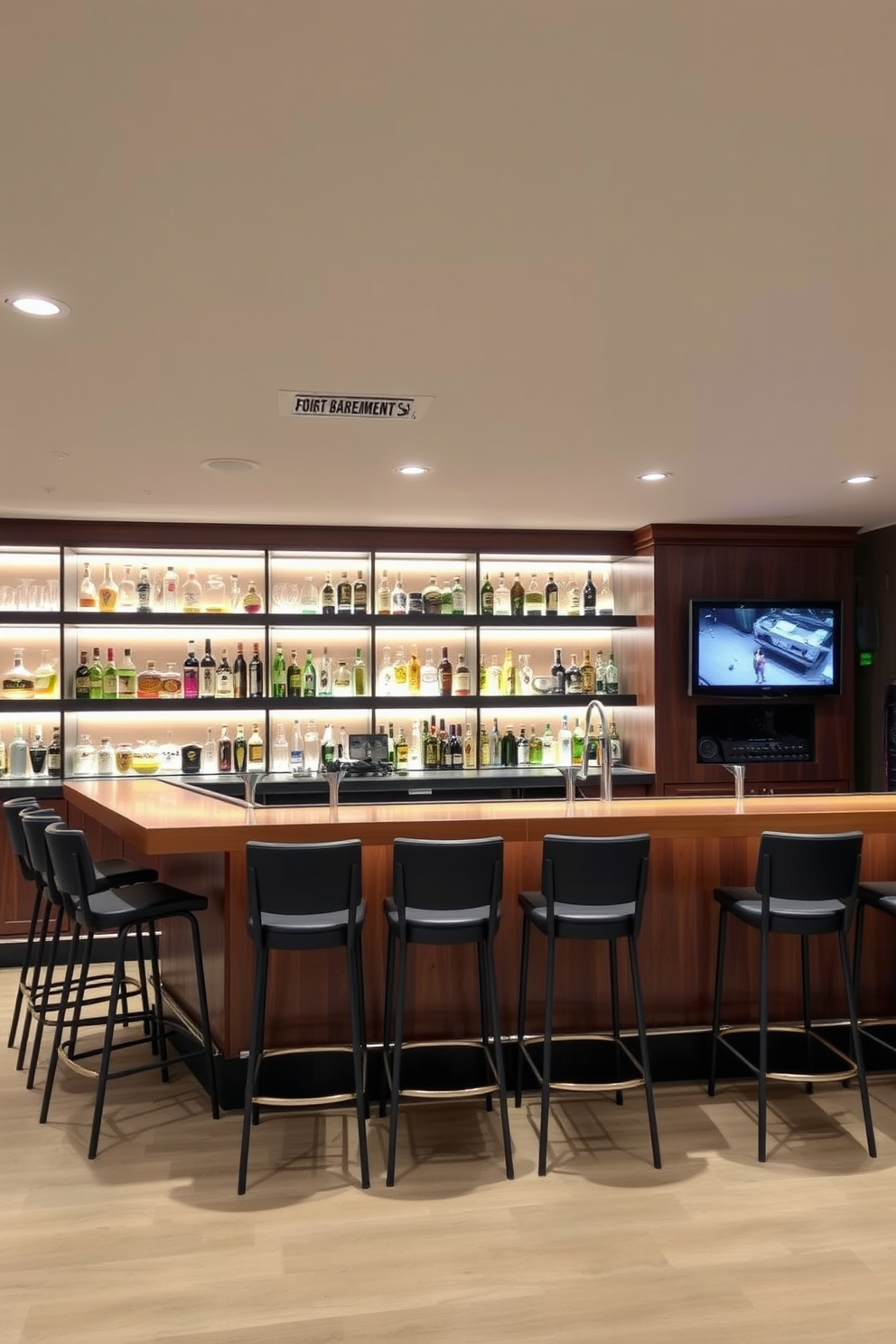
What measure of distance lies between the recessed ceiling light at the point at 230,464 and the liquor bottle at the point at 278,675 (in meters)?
1.92

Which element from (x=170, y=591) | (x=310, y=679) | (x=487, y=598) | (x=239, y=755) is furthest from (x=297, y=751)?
(x=487, y=598)

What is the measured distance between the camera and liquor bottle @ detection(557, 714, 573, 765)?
261 inches

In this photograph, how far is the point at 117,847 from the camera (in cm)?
564

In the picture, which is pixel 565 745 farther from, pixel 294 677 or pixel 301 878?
pixel 301 878

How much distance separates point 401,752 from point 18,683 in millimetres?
2376

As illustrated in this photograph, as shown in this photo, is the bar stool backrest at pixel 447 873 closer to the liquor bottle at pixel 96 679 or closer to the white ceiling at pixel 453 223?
the white ceiling at pixel 453 223

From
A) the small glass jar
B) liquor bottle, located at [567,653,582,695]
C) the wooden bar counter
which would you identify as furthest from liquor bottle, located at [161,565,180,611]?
liquor bottle, located at [567,653,582,695]

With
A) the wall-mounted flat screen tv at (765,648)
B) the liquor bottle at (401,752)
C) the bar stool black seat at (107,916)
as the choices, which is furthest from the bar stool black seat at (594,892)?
the liquor bottle at (401,752)

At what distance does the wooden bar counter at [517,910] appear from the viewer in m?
3.38

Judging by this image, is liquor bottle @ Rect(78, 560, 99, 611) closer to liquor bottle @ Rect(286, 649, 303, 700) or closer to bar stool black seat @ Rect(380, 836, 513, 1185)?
liquor bottle @ Rect(286, 649, 303, 700)

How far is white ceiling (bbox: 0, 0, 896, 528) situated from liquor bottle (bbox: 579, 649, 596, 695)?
265cm

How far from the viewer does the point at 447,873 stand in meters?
3.03

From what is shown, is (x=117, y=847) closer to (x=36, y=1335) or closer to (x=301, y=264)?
(x=36, y=1335)

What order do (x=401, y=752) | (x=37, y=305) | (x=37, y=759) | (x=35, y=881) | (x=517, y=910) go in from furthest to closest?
(x=401, y=752) → (x=37, y=759) → (x=35, y=881) → (x=517, y=910) → (x=37, y=305)
